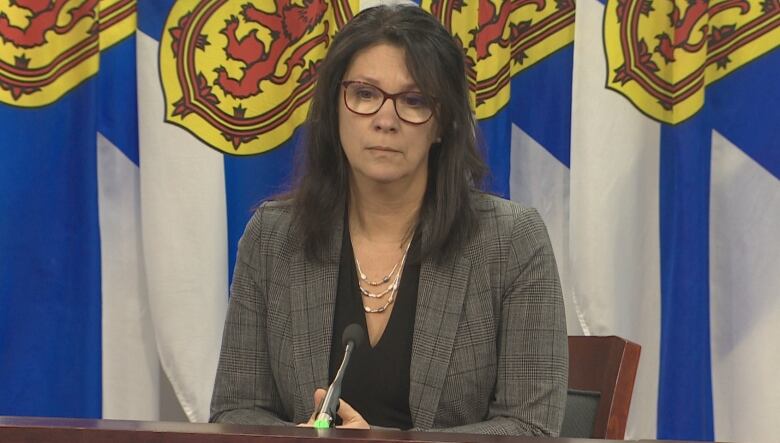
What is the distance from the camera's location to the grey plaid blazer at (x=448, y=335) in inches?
65.4

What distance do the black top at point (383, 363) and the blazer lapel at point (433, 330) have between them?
27 mm

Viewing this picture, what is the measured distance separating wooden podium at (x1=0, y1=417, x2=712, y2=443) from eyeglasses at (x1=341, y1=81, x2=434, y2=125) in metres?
0.81

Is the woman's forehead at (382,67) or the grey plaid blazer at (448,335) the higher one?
the woman's forehead at (382,67)

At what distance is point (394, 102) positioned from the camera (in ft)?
5.53

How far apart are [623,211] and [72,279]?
121cm

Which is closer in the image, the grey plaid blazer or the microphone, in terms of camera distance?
the microphone

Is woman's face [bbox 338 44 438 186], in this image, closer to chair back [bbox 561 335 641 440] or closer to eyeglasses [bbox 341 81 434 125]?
eyeglasses [bbox 341 81 434 125]

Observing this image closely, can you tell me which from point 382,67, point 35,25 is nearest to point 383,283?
point 382,67

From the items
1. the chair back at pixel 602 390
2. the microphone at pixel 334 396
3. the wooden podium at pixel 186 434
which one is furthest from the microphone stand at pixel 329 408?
the chair back at pixel 602 390

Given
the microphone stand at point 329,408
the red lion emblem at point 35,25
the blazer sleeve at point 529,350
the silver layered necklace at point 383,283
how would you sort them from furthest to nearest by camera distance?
the red lion emblem at point 35,25
the silver layered necklace at point 383,283
the blazer sleeve at point 529,350
the microphone stand at point 329,408

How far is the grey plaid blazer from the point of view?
5.45 feet

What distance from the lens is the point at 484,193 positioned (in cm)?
185

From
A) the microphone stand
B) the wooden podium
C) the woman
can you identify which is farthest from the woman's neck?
the wooden podium

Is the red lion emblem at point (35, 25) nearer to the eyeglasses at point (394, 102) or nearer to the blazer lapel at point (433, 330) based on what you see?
the eyeglasses at point (394, 102)
